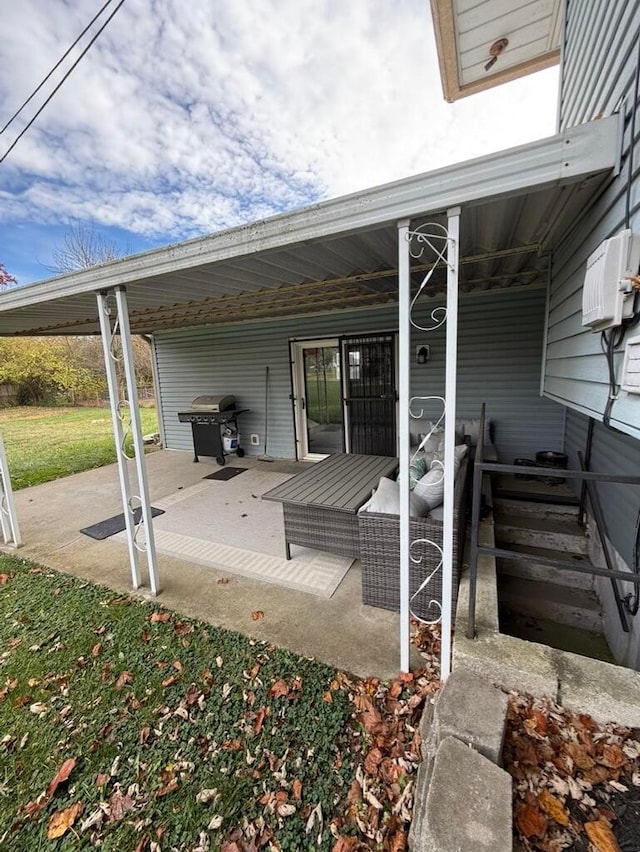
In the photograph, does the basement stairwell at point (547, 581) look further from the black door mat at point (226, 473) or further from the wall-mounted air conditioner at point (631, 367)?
the black door mat at point (226, 473)

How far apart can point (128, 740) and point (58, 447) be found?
8166mm

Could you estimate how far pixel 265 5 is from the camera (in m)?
4.49

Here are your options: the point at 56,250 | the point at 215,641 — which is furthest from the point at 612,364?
the point at 56,250

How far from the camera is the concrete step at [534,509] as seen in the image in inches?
143

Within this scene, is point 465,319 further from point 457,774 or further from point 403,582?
point 457,774

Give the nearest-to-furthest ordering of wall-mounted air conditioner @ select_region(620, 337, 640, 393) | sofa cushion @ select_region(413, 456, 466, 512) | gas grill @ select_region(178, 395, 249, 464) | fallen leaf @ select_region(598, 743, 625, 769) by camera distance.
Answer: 1. wall-mounted air conditioner @ select_region(620, 337, 640, 393)
2. fallen leaf @ select_region(598, 743, 625, 769)
3. sofa cushion @ select_region(413, 456, 466, 512)
4. gas grill @ select_region(178, 395, 249, 464)

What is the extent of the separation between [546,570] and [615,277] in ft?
9.54

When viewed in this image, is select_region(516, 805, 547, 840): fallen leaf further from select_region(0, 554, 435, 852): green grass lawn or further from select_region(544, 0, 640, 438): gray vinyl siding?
select_region(544, 0, 640, 438): gray vinyl siding

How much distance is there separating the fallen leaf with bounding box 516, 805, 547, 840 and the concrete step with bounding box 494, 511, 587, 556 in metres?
2.54

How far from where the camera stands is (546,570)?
10.7 ft

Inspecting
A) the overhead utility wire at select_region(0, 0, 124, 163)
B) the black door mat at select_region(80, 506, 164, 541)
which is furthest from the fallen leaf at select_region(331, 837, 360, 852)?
the overhead utility wire at select_region(0, 0, 124, 163)

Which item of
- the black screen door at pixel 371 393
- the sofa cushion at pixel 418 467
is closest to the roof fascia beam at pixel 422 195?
the sofa cushion at pixel 418 467

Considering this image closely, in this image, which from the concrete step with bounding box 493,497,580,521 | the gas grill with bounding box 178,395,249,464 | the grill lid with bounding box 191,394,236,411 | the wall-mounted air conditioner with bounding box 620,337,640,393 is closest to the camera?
the wall-mounted air conditioner with bounding box 620,337,640,393

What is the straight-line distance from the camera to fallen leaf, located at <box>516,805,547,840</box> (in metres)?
1.09
